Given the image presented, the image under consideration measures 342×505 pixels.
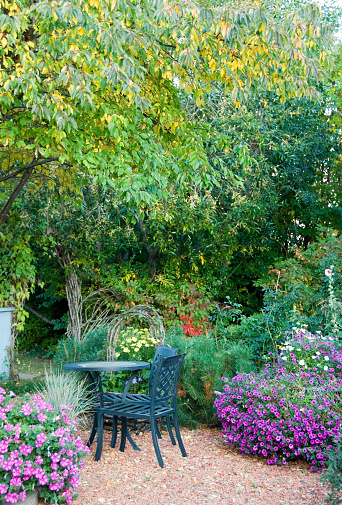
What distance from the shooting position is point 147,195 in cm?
430

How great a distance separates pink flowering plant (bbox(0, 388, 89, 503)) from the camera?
2803 millimetres

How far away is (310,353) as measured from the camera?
474cm

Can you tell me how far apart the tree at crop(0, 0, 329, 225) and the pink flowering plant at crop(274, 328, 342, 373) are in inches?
70.6

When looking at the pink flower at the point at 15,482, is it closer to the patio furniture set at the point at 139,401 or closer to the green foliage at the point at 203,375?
the patio furniture set at the point at 139,401

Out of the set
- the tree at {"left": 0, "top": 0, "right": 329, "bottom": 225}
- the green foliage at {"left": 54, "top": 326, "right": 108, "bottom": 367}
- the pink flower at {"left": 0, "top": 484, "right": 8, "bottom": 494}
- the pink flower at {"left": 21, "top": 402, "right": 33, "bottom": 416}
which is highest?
the tree at {"left": 0, "top": 0, "right": 329, "bottom": 225}

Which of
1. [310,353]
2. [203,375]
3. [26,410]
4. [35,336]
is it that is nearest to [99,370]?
[26,410]

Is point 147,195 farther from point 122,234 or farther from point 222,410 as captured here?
point 122,234

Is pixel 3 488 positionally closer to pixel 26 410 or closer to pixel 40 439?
pixel 40 439

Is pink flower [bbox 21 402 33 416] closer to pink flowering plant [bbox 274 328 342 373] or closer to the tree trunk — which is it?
pink flowering plant [bbox 274 328 342 373]

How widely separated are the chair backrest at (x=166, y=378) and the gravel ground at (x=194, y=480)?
0.49m

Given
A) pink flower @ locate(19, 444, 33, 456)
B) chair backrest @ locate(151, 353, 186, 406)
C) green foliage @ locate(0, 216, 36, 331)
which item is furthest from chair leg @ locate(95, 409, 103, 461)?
green foliage @ locate(0, 216, 36, 331)

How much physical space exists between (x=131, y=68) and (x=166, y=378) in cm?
246

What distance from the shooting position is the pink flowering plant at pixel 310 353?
4512mm

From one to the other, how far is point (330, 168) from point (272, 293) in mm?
5962
